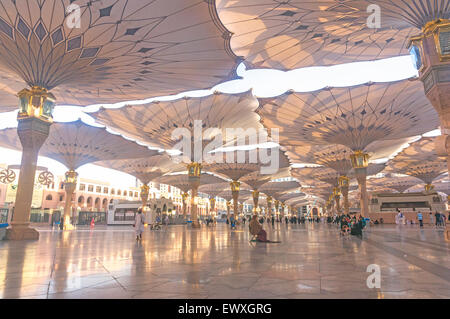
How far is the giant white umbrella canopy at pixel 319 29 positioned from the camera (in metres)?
11.1

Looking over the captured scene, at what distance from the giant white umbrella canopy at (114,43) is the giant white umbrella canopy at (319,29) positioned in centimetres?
157

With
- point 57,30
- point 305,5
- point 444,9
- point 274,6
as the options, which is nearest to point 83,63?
point 57,30

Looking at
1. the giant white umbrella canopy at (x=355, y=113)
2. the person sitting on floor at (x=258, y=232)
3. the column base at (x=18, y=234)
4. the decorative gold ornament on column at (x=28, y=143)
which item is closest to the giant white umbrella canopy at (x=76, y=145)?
the decorative gold ornament on column at (x=28, y=143)

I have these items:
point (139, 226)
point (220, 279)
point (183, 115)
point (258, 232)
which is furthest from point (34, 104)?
point (220, 279)

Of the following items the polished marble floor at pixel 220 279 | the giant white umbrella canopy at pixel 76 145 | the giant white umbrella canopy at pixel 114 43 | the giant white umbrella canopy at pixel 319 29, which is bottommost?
the polished marble floor at pixel 220 279

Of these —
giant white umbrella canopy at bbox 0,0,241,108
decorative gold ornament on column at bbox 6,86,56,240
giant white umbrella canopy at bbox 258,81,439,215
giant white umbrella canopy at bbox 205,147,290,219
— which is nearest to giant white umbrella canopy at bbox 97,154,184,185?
giant white umbrella canopy at bbox 205,147,290,219

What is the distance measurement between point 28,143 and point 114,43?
529 centimetres

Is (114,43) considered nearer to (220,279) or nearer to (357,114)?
(220,279)

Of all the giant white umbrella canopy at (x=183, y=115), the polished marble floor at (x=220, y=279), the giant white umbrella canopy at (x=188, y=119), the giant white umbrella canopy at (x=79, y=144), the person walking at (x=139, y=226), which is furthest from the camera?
the giant white umbrella canopy at (x=79, y=144)

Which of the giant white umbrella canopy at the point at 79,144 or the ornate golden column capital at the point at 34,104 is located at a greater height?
the giant white umbrella canopy at the point at 79,144

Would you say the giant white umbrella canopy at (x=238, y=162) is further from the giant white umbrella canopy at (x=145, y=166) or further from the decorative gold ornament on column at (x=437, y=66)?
the decorative gold ornament on column at (x=437, y=66)

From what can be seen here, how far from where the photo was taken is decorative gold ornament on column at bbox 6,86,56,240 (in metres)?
11.6
